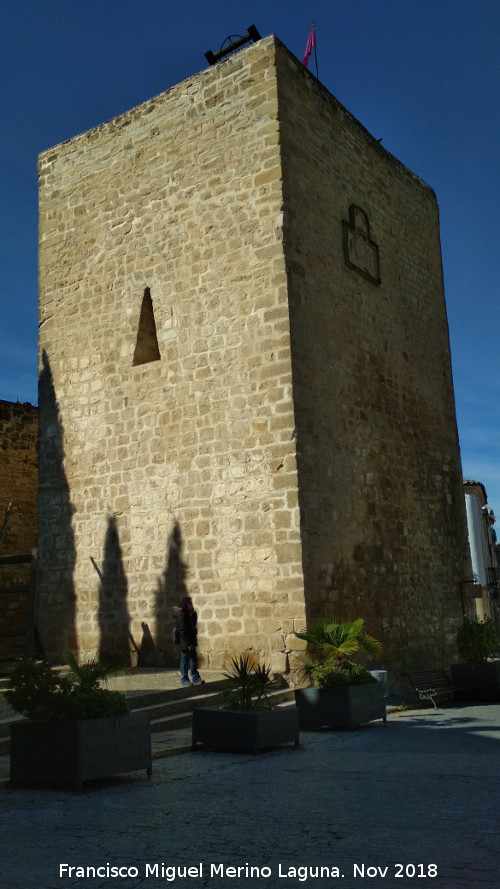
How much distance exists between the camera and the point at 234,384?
11359mm

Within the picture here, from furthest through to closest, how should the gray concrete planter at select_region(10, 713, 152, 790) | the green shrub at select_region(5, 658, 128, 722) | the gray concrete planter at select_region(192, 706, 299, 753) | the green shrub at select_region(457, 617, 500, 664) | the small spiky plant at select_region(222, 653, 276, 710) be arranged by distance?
the green shrub at select_region(457, 617, 500, 664), the small spiky plant at select_region(222, 653, 276, 710), the gray concrete planter at select_region(192, 706, 299, 753), the green shrub at select_region(5, 658, 128, 722), the gray concrete planter at select_region(10, 713, 152, 790)

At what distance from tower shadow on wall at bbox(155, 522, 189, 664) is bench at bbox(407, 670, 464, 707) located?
330cm

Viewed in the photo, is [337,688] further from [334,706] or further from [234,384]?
[234,384]

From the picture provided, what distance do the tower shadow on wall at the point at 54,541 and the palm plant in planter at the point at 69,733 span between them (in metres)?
6.40

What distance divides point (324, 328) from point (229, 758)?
647cm

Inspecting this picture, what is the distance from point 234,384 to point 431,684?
16.3 feet

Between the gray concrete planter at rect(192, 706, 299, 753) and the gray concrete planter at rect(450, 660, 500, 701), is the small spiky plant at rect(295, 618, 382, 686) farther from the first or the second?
the gray concrete planter at rect(450, 660, 500, 701)

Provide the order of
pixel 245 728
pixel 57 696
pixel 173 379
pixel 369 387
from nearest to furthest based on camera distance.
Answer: pixel 57 696, pixel 245 728, pixel 173 379, pixel 369 387

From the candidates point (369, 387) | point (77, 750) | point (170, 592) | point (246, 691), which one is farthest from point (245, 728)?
point (369, 387)

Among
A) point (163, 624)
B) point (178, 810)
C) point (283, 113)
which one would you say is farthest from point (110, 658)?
point (283, 113)

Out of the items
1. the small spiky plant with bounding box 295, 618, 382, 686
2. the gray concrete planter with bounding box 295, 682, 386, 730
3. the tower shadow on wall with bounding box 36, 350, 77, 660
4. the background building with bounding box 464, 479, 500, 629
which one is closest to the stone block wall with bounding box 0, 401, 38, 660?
the tower shadow on wall with bounding box 36, 350, 77, 660

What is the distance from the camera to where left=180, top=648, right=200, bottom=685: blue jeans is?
32.7 ft

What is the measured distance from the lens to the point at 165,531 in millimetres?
11773

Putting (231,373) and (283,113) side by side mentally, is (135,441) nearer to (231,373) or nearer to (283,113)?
(231,373)
